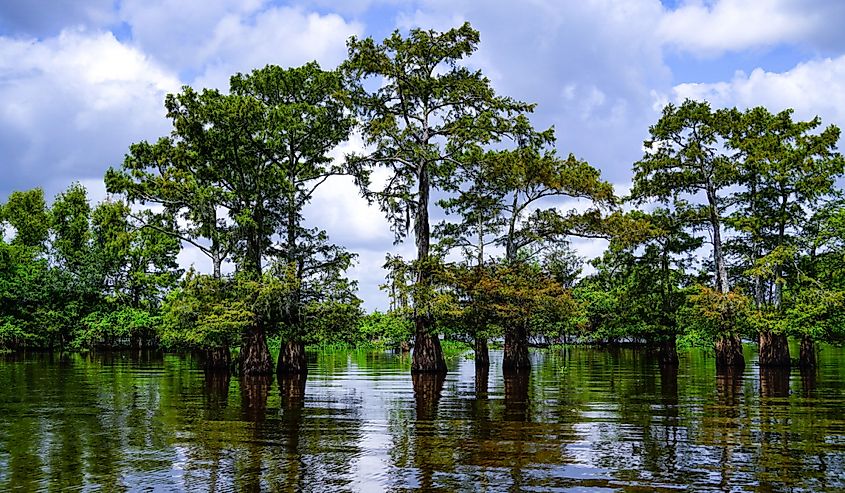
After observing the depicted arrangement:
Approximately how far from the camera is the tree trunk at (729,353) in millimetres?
39938

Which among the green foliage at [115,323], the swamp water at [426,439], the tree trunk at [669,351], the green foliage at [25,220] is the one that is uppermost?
the green foliage at [25,220]

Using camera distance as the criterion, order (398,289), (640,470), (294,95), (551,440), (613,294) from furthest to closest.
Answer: (613,294), (294,95), (398,289), (551,440), (640,470)

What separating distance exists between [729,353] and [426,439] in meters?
31.4

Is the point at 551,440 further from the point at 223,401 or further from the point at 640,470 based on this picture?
the point at 223,401

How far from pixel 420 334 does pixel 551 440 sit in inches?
871

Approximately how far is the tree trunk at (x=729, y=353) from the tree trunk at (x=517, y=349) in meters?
10.9

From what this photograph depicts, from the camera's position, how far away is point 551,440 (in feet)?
45.6

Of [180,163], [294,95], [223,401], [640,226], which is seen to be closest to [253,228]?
[180,163]

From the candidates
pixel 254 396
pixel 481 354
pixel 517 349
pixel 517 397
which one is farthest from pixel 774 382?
pixel 254 396

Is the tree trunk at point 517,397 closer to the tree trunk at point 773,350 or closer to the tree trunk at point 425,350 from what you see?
the tree trunk at point 425,350

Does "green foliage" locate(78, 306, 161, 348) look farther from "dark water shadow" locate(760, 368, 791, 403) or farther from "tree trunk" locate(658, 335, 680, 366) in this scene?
"dark water shadow" locate(760, 368, 791, 403)

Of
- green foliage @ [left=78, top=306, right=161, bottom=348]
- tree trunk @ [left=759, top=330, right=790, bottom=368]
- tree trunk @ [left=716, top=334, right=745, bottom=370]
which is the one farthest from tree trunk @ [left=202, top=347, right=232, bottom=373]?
tree trunk @ [left=759, top=330, right=790, bottom=368]

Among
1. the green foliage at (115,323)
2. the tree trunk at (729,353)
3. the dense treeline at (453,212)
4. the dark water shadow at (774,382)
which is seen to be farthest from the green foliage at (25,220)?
the dark water shadow at (774,382)

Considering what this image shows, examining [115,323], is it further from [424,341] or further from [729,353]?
[729,353]
